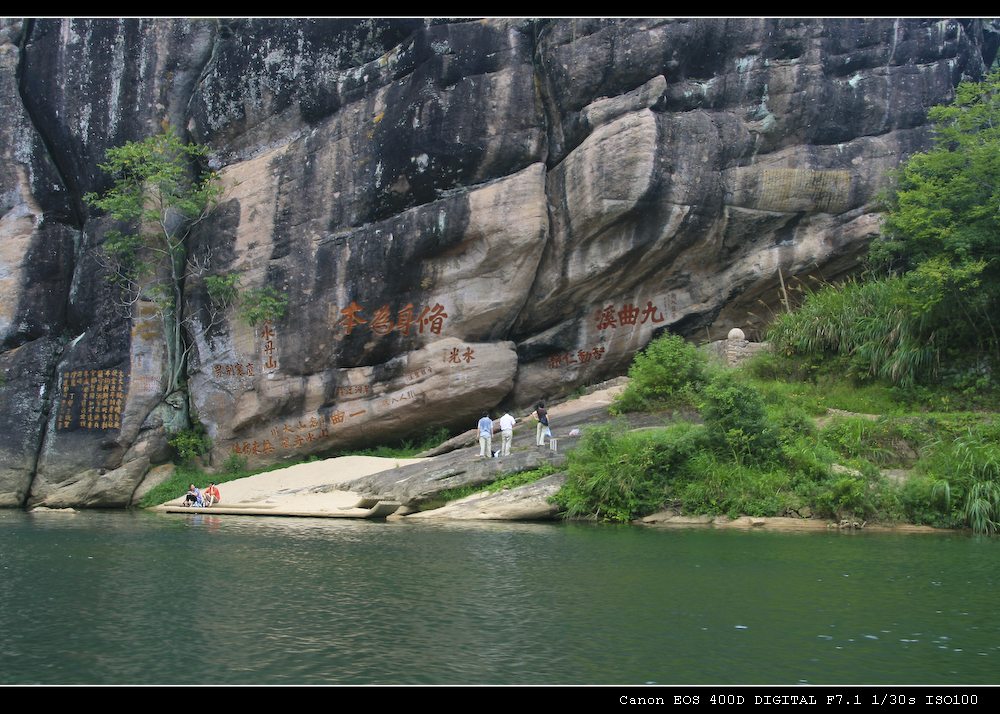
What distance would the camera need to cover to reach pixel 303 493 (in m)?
16.5

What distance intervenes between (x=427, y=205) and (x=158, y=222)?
20.9 feet

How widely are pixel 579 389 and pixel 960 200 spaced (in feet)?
27.0

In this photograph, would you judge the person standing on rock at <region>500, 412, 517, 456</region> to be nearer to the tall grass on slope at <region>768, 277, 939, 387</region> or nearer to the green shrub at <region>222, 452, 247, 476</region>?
the tall grass on slope at <region>768, 277, 939, 387</region>

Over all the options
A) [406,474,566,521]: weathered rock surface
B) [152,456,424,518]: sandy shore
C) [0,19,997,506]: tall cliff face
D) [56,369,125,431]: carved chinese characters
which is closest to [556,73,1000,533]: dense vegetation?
[406,474,566,521]: weathered rock surface

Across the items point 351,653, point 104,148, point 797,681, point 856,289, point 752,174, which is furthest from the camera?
point 104,148

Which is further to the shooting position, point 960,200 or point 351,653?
point 960,200

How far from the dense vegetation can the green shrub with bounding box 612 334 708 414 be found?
0.03 metres

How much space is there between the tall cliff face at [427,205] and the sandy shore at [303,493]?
1.28 metres

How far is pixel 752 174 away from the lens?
17984mm

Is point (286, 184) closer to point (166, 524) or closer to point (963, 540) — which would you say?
point (166, 524)

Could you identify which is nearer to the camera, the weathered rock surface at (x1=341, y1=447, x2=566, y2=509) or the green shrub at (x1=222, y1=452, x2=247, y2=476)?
the weathered rock surface at (x1=341, y1=447, x2=566, y2=509)

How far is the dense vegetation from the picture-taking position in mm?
12227

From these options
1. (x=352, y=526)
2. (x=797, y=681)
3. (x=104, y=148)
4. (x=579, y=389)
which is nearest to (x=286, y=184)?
(x=104, y=148)

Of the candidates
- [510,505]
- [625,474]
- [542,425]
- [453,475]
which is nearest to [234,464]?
[453,475]
